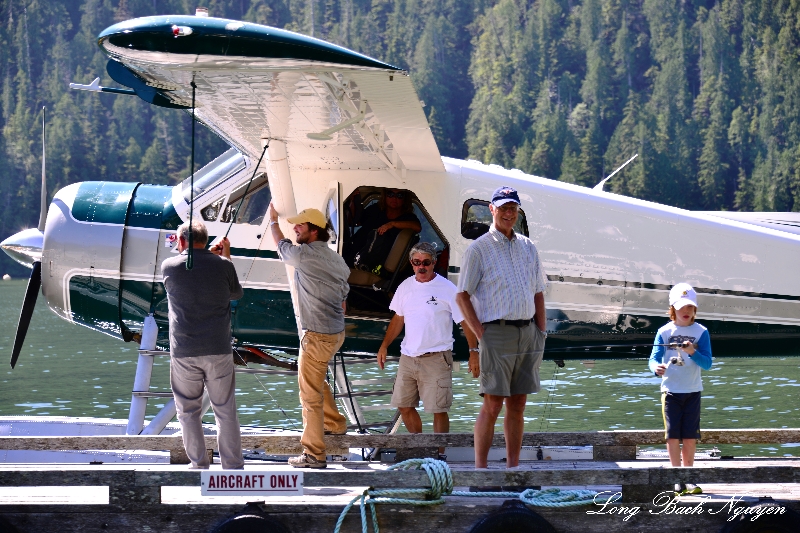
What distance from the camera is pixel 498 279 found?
18.5 ft

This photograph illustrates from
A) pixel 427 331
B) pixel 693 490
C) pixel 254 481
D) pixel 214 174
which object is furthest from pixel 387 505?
pixel 214 174

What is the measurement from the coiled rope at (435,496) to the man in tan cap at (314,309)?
89 cm

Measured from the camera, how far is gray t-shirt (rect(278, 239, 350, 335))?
5.95 metres

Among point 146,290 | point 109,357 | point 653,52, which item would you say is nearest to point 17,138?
point 653,52

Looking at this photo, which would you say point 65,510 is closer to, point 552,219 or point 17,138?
point 552,219

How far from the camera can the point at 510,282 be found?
5.63 meters

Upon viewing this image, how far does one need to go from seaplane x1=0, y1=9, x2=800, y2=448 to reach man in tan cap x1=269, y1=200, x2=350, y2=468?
2.19ft

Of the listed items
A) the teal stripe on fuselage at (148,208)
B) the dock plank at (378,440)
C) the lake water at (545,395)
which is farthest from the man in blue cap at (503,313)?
the lake water at (545,395)

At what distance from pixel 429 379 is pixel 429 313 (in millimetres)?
415

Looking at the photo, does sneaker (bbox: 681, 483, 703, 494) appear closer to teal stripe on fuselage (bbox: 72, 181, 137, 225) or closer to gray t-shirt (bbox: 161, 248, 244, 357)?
gray t-shirt (bbox: 161, 248, 244, 357)

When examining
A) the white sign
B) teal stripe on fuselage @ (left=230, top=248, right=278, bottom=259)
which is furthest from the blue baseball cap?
teal stripe on fuselage @ (left=230, top=248, right=278, bottom=259)

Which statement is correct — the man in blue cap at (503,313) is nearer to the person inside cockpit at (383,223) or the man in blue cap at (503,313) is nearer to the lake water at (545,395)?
the person inside cockpit at (383,223)

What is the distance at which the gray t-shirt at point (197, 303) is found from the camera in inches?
215

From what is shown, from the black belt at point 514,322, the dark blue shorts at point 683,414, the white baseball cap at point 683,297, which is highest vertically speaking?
the white baseball cap at point 683,297
